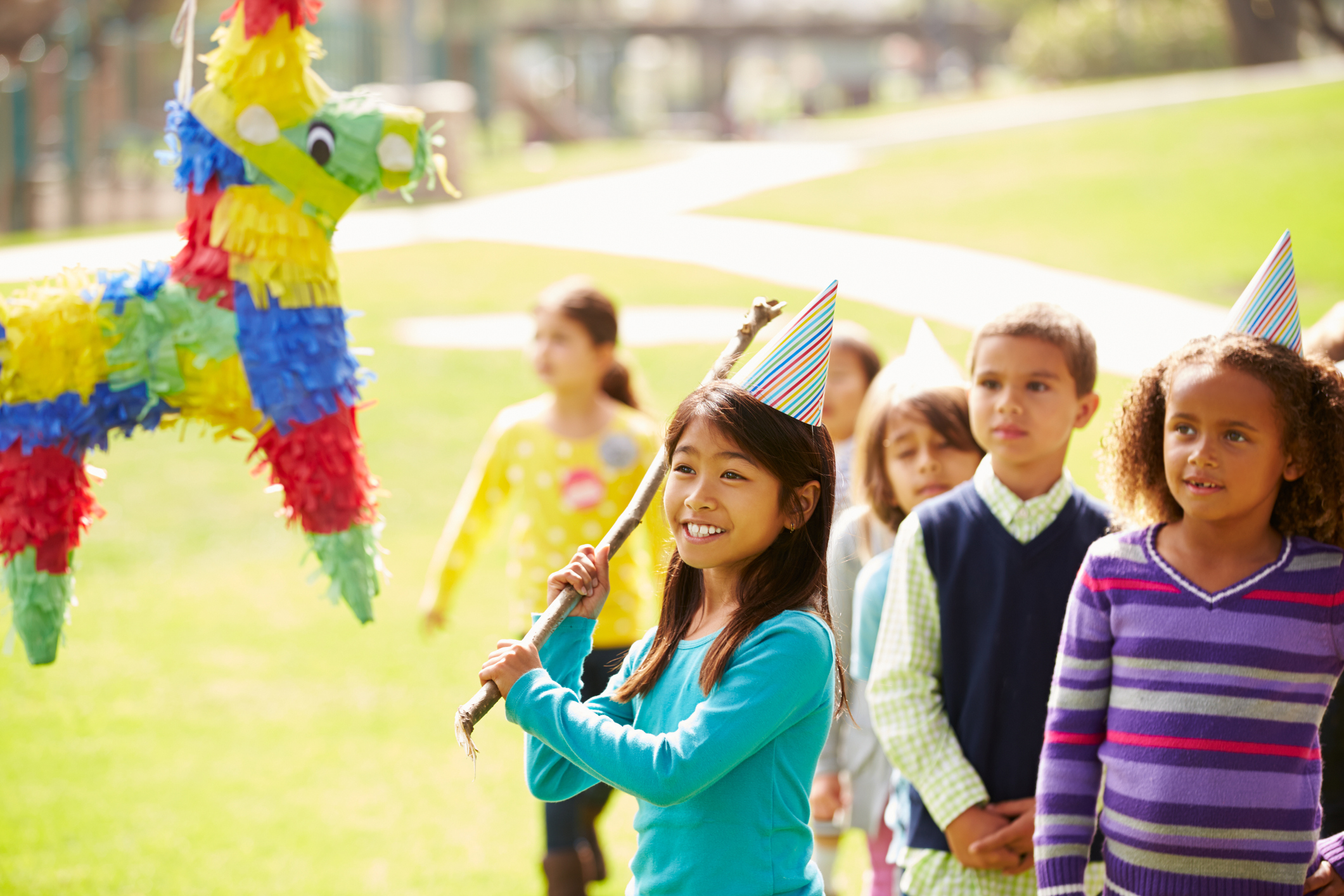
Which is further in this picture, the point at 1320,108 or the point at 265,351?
the point at 1320,108

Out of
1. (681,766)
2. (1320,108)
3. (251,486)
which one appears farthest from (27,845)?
(1320,108)

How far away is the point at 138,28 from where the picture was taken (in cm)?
1349

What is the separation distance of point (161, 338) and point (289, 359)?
0.19 meters


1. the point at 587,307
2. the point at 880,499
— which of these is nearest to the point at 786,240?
the point at 587,307

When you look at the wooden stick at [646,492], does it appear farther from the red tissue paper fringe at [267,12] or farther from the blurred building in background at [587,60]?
the blurred building in background at [587,60]

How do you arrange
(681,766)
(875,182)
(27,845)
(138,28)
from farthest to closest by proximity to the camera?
(138,28) < (875,182) < (27,845) < (681,766)

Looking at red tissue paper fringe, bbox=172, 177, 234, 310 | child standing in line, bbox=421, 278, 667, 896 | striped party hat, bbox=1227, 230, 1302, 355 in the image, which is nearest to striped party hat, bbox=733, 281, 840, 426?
striped party hat, bbox=1227, 230, 1302, 355

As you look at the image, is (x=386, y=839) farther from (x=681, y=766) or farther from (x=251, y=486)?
(x=251, y=486)

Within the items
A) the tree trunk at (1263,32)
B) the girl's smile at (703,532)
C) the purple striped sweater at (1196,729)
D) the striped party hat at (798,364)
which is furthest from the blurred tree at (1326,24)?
the girl's smile at (703,532)

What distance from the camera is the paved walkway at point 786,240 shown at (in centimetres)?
733

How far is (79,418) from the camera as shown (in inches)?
74.1

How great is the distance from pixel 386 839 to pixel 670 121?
2955 centimetres

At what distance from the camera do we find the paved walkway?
7328 mm

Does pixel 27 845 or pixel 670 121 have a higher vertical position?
pixel 670 121
